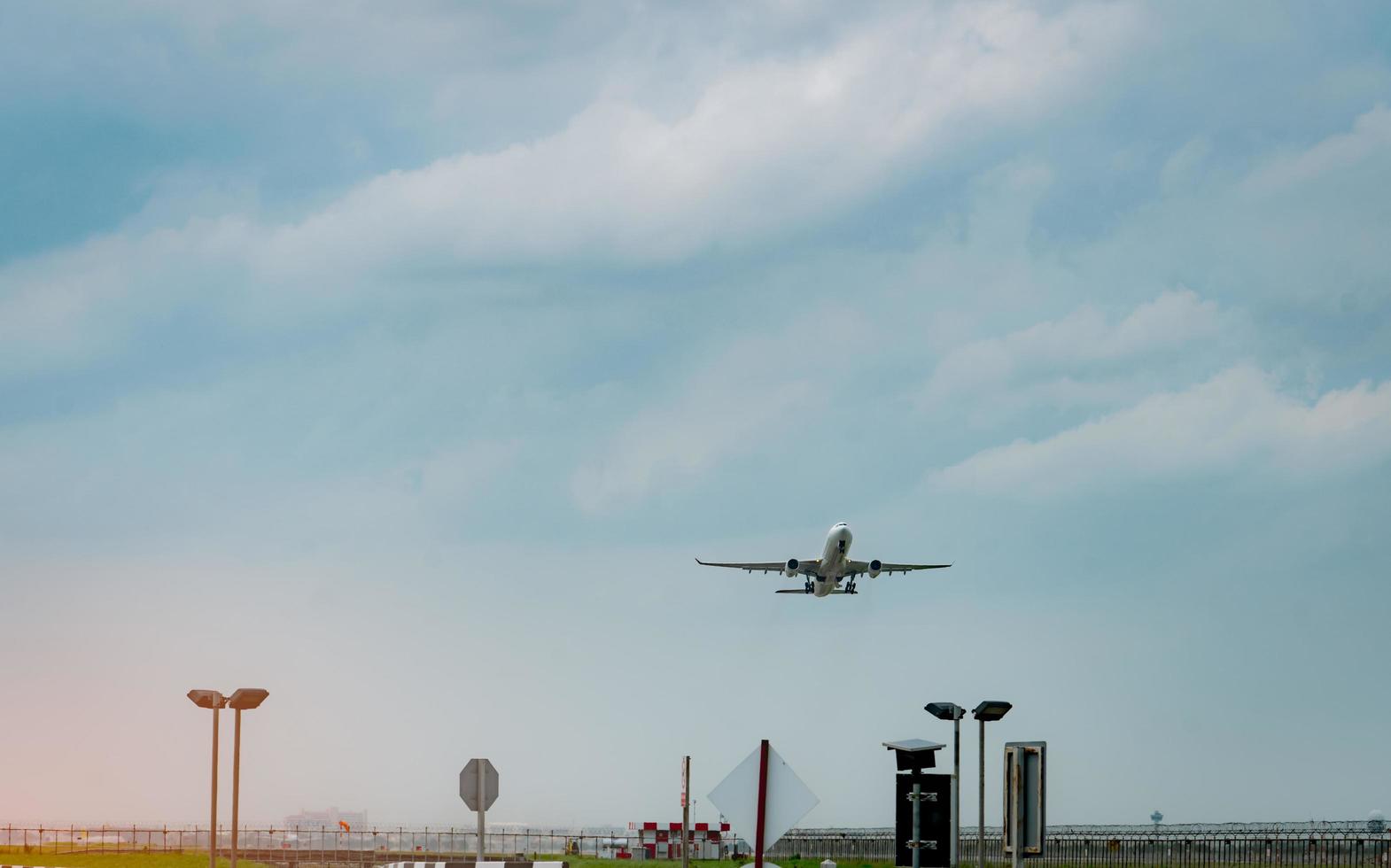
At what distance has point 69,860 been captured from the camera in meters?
67.4

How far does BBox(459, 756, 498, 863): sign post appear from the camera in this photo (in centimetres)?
2451

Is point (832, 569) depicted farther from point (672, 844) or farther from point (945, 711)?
point (945, 711)

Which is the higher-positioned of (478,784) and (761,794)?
(761,794)

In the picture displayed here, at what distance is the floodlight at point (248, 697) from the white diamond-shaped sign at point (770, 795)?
16996mm

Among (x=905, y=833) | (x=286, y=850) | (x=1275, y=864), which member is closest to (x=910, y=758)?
(x=905, y=833)

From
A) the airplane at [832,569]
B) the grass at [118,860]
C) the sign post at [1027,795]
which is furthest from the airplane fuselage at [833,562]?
the sign post at [1027,795]

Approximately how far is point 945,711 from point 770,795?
8.69 metres

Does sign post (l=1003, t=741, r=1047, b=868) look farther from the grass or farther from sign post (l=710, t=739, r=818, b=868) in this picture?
the grass

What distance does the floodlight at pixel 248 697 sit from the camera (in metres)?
32.3

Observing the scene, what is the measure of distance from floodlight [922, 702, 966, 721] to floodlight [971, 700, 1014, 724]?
121 centimetres

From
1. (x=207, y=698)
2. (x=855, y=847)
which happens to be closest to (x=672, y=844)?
(x=855, y=847)

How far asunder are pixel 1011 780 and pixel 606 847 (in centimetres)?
6964

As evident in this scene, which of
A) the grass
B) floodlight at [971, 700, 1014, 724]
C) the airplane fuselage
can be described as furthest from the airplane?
floodlight at [971, 700, 1014, 724]

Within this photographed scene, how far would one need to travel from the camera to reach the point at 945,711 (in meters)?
26.1
